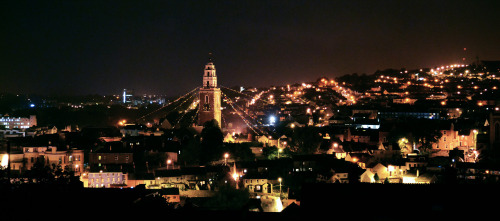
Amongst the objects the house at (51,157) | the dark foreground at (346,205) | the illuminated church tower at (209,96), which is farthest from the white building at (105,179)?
the illuminated church tower at (209,96)

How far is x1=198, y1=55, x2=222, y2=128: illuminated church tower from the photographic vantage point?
3759cm

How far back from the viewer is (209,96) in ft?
124

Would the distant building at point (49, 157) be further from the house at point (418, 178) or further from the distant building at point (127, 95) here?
the distant building at point (127, 95)

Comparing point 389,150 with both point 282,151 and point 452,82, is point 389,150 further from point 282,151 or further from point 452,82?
point 452,82

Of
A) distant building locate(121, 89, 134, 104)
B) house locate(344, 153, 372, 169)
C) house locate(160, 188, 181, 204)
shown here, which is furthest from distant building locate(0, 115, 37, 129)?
distant building locate(121, 89, 134, 104)

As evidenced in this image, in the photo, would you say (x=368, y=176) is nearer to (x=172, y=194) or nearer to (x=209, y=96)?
(x=172, y=194)

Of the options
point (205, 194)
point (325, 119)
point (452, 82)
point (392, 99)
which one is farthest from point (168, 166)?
point (452, 82)

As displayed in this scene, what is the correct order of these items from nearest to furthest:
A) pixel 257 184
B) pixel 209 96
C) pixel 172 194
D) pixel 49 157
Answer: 1. pixel 172 194
2. pixel 257 184
3. pixel 49 157
4. pixel 209 96

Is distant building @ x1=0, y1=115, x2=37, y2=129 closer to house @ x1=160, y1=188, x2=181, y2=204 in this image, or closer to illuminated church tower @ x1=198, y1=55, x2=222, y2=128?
illuminated church tower @ x1=198, y1=55, x2=222, y2=128

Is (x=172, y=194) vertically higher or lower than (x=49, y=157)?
lower

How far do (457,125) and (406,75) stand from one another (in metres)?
66.1

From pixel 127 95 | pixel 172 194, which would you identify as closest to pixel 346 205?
pixel 172 194

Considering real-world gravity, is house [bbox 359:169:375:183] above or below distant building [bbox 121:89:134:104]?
below

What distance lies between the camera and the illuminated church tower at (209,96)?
3759 centimetres
